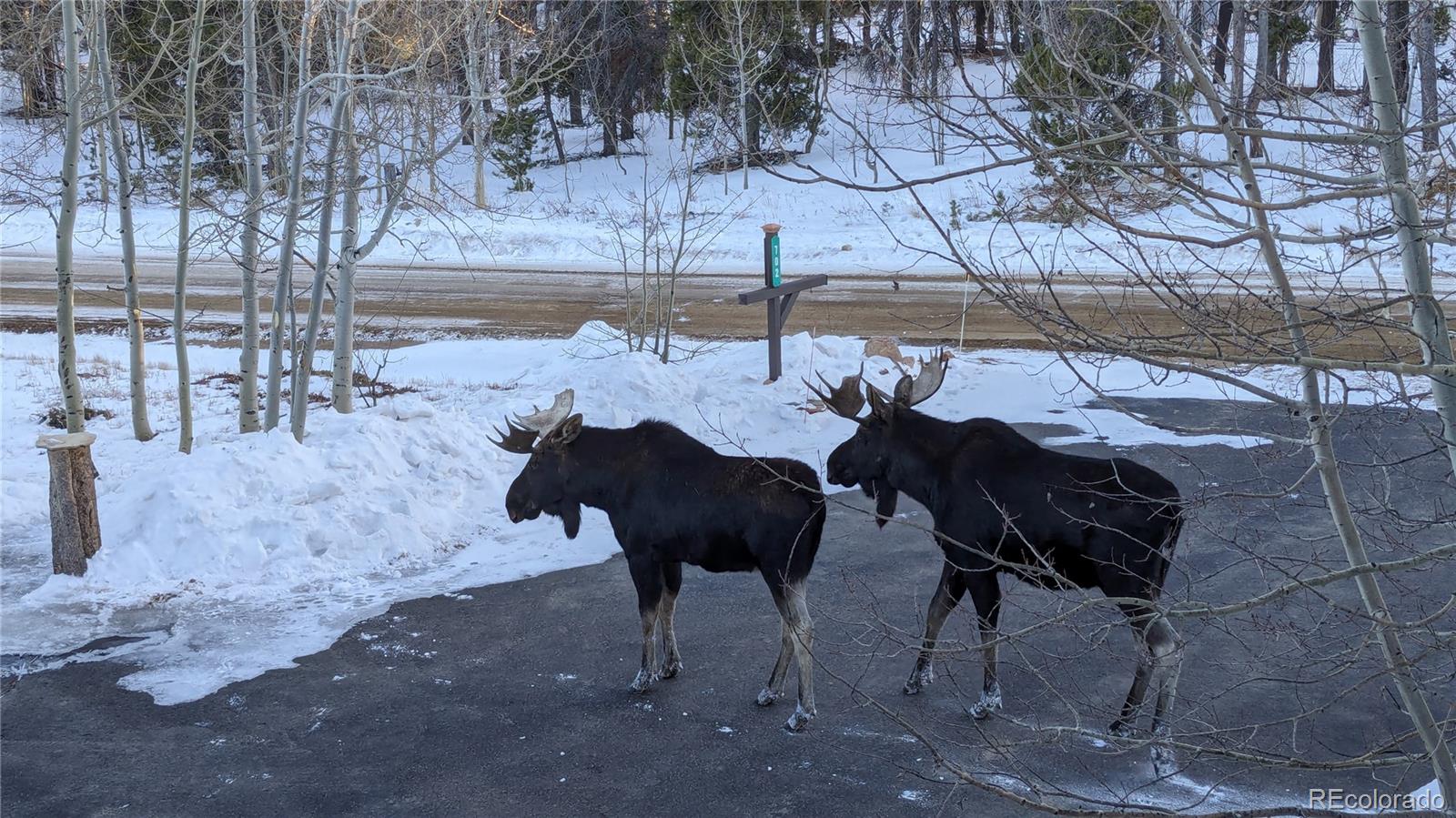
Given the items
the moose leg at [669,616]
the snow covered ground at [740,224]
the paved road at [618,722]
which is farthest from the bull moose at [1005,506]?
the snow covered ground at [740,224]

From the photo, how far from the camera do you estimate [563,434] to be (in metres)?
7.68

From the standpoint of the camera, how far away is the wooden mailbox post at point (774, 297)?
1362 centimetres

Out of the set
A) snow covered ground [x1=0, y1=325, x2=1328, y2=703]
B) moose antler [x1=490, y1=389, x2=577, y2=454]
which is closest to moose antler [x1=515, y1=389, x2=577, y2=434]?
moose antler [x1=490, y1=389, x2=577, y2=454]

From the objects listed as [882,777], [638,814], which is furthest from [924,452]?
[638,814]

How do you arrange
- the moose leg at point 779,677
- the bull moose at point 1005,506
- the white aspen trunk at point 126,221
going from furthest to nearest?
the white aspen trunk at point 126,221 → the moose leg at point 779,677 → the bull moose at point 1005,506

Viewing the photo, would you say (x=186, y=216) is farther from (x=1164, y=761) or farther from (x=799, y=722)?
(x=1164, y=761)

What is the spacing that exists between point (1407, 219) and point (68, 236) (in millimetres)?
10150

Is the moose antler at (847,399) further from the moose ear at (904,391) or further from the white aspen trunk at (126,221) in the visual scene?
the white aspen trunk at (126,221)

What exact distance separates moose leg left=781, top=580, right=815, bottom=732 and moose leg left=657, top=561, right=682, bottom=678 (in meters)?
0.84

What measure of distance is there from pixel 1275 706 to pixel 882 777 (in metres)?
2.35

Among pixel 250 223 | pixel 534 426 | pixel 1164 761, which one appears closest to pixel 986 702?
pixel 1164 761

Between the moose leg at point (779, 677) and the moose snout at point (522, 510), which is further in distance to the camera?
the moose snout at point (522, 510)

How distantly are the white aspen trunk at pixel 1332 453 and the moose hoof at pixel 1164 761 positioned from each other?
72.1 inches

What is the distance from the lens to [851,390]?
25.8 feet
